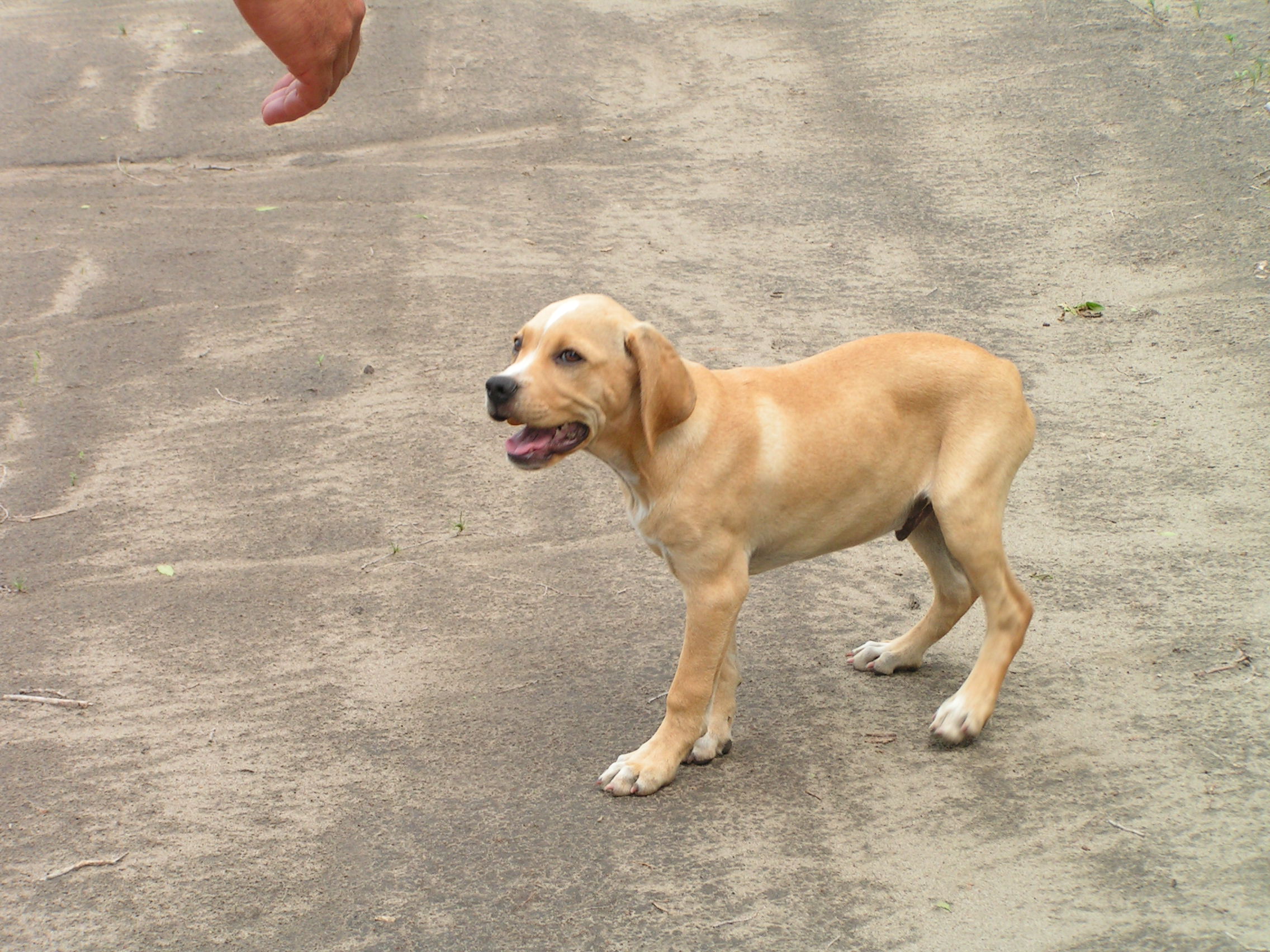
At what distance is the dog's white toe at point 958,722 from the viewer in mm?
4125

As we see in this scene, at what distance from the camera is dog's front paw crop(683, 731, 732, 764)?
13.6 ft

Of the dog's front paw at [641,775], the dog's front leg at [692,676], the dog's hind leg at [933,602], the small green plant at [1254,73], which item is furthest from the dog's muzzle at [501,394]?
the small green plant at [1254,73]

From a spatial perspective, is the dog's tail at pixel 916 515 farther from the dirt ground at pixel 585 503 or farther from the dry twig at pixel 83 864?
the dry twig at pixel 83 864

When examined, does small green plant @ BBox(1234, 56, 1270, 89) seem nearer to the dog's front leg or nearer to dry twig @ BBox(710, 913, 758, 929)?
the dog's front leg

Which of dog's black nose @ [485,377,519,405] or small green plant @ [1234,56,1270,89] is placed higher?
dog's black nose @ [485,377,519,405]

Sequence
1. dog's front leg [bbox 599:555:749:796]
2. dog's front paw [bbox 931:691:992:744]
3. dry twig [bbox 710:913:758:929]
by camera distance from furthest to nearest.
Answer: dog's front paw [bbox 931:691:992:744], dog's front leg [bbox 599:555:749:796], dry twig [bbox 710:913:758:929]

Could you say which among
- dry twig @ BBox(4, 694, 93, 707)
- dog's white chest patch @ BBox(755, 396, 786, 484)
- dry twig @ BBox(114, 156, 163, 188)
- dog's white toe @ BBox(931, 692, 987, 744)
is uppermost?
dog's white chest patch @ BBox(755, 396, 786, 484)

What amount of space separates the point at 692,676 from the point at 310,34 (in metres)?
2.31

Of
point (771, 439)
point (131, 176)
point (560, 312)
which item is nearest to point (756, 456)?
point (771, 439)

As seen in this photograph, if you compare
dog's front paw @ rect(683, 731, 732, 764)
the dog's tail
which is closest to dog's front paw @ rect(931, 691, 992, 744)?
the dog's tail

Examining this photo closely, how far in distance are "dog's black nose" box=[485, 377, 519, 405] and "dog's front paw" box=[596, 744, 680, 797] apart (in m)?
1.23

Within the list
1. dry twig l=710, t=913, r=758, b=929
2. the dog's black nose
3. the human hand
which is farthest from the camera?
the dog's black nose

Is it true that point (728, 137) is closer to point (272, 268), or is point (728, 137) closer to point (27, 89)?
point (272, 268)

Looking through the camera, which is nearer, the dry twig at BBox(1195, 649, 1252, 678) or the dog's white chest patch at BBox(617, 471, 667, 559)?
the dog's white chest patch at BBox(617, 471, 667, 559)
